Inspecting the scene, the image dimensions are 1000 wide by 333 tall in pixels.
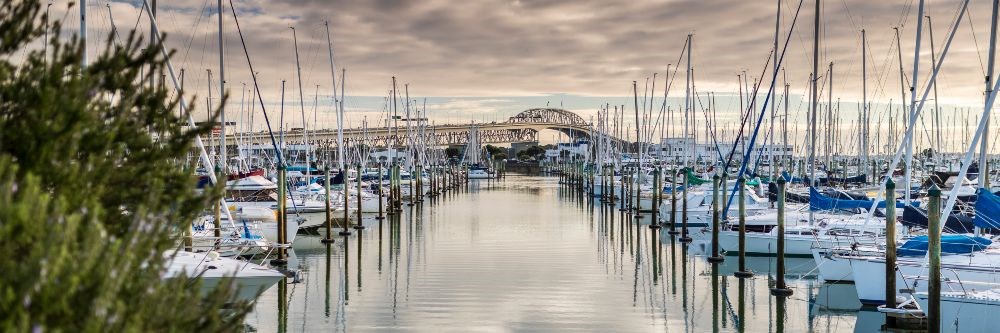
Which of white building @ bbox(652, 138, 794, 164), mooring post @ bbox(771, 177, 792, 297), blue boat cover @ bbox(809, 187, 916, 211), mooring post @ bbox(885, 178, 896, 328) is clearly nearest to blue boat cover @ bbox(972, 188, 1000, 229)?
mooring post @ bbox(885, 178, 896, 328)

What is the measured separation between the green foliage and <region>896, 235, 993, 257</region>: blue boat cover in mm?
16781

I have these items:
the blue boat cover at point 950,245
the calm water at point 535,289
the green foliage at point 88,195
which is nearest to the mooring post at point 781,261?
the calm water at point 535,289

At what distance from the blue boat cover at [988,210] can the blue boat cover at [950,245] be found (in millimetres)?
467

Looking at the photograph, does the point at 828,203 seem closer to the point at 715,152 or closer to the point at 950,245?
the point at 950,245

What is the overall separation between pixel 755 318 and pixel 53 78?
16484mm

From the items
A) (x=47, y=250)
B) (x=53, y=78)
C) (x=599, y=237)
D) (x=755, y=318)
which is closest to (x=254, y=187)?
(x=599, y=237)

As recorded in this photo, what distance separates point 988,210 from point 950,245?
1111 mm

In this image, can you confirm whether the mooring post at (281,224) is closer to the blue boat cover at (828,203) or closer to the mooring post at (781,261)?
the mooring post at (781,261)

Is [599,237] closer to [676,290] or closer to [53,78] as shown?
[676,290]

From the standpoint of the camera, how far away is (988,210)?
64.4 ft

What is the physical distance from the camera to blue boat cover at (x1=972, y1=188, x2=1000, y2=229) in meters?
19.5

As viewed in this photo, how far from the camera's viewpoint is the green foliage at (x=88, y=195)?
520cm

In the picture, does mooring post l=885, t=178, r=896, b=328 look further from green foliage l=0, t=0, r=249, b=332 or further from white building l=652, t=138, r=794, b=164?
white building l=652, t=138, r=794, b=164

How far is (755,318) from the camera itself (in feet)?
66.8
